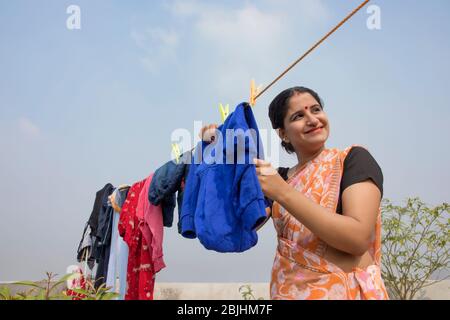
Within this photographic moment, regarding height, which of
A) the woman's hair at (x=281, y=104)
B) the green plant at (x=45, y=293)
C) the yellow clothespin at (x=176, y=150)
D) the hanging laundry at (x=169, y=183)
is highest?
the yellow clothespin at (x=176, y=150)

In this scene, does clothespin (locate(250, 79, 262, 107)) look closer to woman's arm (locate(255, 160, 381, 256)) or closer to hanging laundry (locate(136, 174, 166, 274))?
woman's arm (locate(255, 160, 381, 256))

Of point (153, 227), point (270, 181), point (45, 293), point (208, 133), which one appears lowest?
point (45, 293)

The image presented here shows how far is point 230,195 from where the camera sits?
1135mm

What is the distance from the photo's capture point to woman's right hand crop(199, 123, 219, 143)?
1493 mm

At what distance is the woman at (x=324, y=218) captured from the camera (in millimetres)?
896

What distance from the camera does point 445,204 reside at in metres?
4.00

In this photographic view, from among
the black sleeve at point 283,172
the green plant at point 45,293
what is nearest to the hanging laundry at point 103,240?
the black sleeve at point 283,172

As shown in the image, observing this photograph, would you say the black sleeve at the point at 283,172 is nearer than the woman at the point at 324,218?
No

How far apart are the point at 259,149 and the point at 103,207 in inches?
108

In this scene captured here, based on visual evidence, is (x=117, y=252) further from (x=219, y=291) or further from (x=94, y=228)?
(x=219, y=291)

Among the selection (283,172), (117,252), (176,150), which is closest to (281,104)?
(283,172)

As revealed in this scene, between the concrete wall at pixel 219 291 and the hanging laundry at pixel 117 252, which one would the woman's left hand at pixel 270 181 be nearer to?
the hanging laundry at pixel 117 252

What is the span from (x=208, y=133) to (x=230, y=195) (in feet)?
1.45
